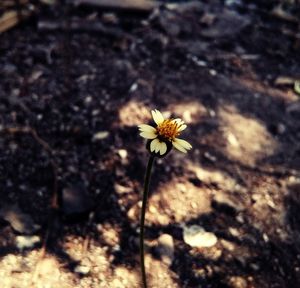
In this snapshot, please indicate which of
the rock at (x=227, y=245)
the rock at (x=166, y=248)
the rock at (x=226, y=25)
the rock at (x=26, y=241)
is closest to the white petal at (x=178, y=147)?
the rock at (x=166, y=248)

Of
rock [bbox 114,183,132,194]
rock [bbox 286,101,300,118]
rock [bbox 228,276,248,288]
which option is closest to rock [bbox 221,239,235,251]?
rock [bbox 228,276,248,288]

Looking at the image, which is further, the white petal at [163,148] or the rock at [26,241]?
the rock at [26,241]

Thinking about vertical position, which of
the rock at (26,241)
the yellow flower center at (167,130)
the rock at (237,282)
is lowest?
the rock at (26,241)

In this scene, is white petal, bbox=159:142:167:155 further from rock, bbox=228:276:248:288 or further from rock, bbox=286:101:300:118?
rock, bbox=286:101:300:118

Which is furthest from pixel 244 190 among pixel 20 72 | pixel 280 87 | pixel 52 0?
pixel 52 0

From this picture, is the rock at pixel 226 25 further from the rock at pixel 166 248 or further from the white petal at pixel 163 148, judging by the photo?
the white petal at pixel 163 148

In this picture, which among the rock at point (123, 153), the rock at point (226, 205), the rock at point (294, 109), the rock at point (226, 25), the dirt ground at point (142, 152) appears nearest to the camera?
the dirt ground at point (142, 152)

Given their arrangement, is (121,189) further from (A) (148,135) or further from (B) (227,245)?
(A) (148,135)

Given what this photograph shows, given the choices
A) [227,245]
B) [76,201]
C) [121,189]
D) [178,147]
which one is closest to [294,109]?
[227,245]
